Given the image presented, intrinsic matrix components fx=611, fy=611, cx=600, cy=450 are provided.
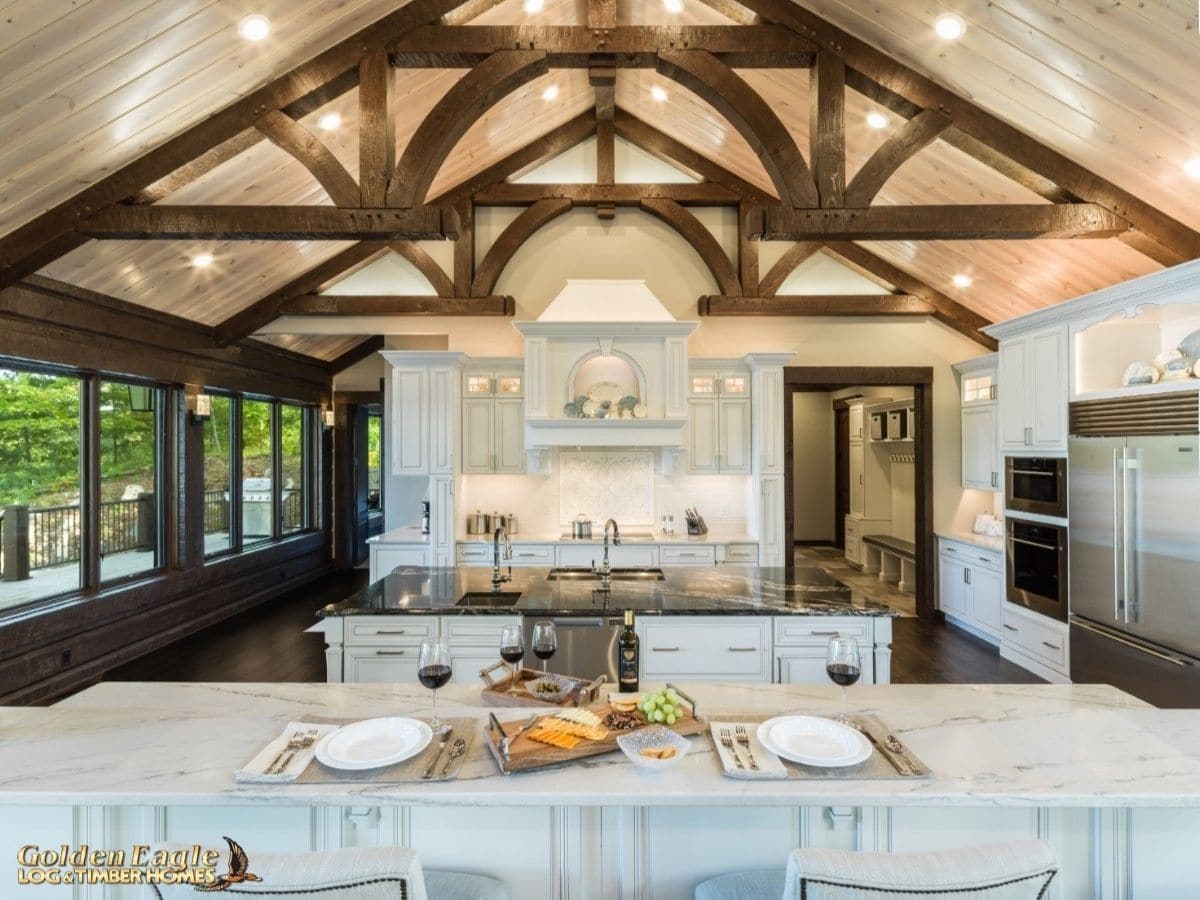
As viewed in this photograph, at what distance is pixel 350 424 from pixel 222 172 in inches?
195

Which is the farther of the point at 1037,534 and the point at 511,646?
the point at 1037,534

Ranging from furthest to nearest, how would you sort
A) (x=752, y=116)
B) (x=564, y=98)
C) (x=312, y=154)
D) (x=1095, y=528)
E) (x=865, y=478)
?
(x=865, y=478) < (x=564, y=98) < (x=1095, y=528) < (x=752, y=116) < (x=312, y=154)

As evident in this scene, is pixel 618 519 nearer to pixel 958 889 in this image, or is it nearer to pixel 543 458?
pixel 543 458

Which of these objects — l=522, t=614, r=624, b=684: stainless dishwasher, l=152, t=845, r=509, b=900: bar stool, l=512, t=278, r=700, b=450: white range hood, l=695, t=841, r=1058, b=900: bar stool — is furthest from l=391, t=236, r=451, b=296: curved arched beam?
l=695, t=841, r=1058, b=900: bar stool

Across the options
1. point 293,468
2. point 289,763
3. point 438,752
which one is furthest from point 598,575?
point 293,468

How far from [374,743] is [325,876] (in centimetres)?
54

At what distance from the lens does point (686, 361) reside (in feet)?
19.2

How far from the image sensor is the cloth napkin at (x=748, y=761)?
137 cm

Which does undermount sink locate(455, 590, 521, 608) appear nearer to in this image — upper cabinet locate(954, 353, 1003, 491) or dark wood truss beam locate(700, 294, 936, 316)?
dark wood truss beam locate(700, 294, 936, 316)

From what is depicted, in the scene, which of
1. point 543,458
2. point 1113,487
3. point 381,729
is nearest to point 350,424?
point 543,458

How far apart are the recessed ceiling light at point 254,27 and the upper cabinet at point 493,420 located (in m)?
3.28

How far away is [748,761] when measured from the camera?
143cm

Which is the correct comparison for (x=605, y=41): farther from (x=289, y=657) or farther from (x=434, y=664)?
(x=289, y=657)

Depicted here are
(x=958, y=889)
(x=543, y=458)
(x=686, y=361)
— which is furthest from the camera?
(x=543, y=458)
